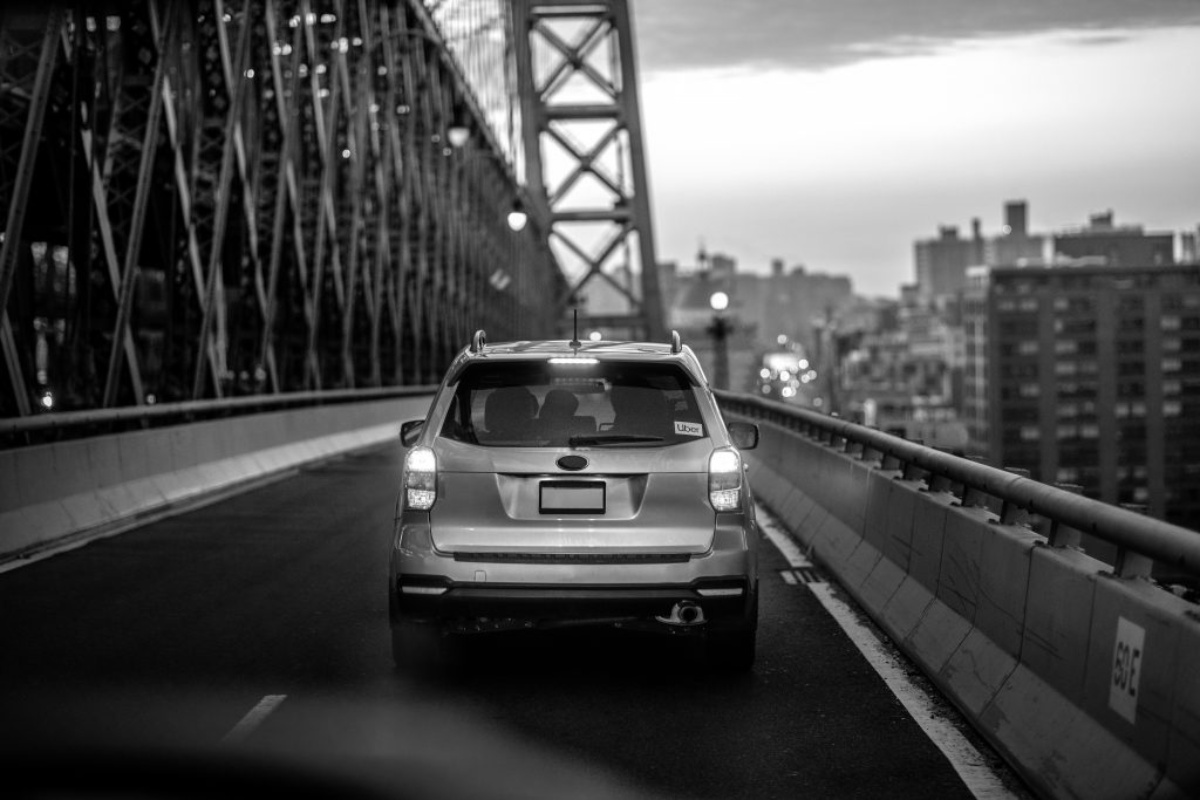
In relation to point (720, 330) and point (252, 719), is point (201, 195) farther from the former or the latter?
point (252, 719)

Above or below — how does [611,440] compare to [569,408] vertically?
below

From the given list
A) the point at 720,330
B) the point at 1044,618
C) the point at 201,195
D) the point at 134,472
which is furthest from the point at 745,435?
the point at 720,330

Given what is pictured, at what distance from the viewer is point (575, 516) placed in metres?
7.96

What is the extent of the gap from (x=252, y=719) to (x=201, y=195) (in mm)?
22553

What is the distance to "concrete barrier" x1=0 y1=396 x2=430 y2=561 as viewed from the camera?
13906 mm

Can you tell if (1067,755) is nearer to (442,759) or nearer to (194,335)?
(442,759)

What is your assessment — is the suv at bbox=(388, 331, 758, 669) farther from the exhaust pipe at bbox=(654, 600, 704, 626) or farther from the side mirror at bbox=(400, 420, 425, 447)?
the side mirror at bbox=(400, 420, 425, 447)

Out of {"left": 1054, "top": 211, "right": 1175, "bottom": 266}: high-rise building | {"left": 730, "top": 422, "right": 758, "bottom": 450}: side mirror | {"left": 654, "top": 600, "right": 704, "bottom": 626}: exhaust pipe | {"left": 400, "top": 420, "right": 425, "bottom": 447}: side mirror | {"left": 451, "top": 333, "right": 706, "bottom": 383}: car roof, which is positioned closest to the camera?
{"left": 654, "top": 600, "right": 704, "bottom": 626}: exhaust pipe

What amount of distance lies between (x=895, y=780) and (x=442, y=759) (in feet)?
5.30

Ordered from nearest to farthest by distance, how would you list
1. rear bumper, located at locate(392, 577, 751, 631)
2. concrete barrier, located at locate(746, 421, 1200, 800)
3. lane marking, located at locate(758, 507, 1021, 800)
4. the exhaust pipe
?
1. concrete barrier, located at locate(746, 421, 1200, 800)
2. lane marking, located at locate(758, 507, 1021, 800)
3. rear bumper, located at locate(392, 577, 751, 631)
4. the exhaust pipe

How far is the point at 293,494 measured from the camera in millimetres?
19078

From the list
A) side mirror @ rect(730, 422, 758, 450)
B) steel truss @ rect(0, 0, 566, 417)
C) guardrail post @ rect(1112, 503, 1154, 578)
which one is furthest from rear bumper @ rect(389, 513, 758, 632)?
steel truss @ rect(0, 0, 566, 417)

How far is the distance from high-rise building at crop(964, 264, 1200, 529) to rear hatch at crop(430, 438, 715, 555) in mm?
5925

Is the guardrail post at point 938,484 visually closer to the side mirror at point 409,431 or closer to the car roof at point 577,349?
the car roof at point 577,349
